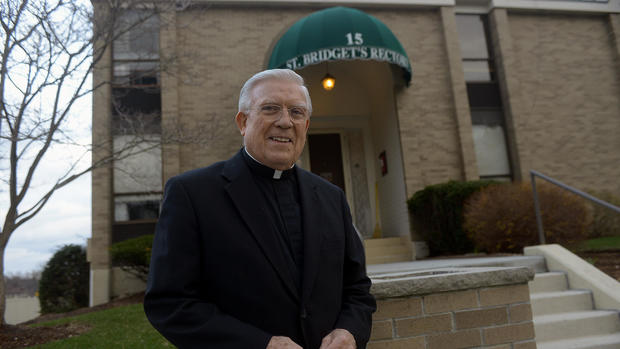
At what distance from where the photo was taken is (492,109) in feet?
39.2

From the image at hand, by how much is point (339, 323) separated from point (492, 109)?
1158cm

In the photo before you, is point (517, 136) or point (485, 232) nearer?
point (485, 232)

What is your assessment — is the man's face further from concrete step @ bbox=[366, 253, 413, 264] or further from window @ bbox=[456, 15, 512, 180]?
window @ bbox=[456, 15, 512, 180]

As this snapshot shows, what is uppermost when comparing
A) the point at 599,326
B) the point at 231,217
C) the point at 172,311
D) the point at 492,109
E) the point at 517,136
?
the point at 492,109

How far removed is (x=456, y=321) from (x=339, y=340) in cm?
134

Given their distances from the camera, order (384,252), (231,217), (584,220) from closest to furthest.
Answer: (231,217) < (584,220) < (384,252)

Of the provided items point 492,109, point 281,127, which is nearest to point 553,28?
Result: point 492,109

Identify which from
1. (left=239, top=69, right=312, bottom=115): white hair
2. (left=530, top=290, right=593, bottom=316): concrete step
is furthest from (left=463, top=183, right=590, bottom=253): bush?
(left=239, top=69, right=312, bottom=115): white hair

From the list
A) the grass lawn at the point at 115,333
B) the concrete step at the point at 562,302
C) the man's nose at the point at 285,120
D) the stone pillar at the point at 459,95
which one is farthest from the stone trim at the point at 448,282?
the stone pillar at the point at 459,95

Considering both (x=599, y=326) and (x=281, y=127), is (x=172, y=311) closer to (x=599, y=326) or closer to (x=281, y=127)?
(x=281, y=127)

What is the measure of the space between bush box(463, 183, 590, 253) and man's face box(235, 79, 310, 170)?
6.24 meters

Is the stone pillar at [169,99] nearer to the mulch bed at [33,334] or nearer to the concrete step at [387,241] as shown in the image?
the mulch bed at [33,334]

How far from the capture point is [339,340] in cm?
173

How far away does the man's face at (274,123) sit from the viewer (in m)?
1.90
